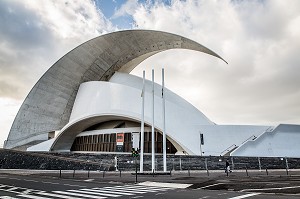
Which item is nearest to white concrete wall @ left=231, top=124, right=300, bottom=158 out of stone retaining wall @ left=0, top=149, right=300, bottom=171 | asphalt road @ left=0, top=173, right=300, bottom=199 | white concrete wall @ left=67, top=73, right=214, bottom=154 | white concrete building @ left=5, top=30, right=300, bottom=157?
white concrete building @ left=5, top=30, right=300, bottom=157

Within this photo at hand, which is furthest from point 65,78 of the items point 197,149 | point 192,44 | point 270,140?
point 270,140

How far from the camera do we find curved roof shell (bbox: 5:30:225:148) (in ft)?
129

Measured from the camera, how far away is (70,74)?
42.2m

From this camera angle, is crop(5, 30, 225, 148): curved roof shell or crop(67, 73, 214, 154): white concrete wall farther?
crop(5, 30, 225, 148): curved roof shell

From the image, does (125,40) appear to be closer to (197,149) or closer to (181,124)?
(181,124)

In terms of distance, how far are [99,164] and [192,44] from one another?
2232 centimetres

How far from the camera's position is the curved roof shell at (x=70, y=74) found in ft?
129

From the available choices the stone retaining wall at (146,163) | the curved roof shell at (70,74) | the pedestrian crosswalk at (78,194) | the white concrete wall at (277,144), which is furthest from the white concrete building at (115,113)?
the pedestrian crosswalk at (78,194)

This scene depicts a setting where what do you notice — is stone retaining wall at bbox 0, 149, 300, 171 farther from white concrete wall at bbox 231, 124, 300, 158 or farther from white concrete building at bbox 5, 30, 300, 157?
white concrete building at bbox 5, 30, 300, 157

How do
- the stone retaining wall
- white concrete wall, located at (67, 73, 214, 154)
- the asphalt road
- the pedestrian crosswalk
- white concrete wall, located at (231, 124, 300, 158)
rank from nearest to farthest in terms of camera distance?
the asphalt road
the pedestrian crosswalk
the stone retaining wall
white concrete wall, located at (231, 124, 300, 158)
white concrete wall, located at (67, 73, 214, 154)

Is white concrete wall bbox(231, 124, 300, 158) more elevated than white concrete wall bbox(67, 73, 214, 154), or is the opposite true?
white concrete wall bbox(67, 73, 214, 154)

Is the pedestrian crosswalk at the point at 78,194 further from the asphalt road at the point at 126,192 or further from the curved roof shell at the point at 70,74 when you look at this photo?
the curved roof shell at the point at 70,74

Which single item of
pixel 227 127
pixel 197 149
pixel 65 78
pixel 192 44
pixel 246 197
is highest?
pixel 192 44

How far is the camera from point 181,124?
105 ft
